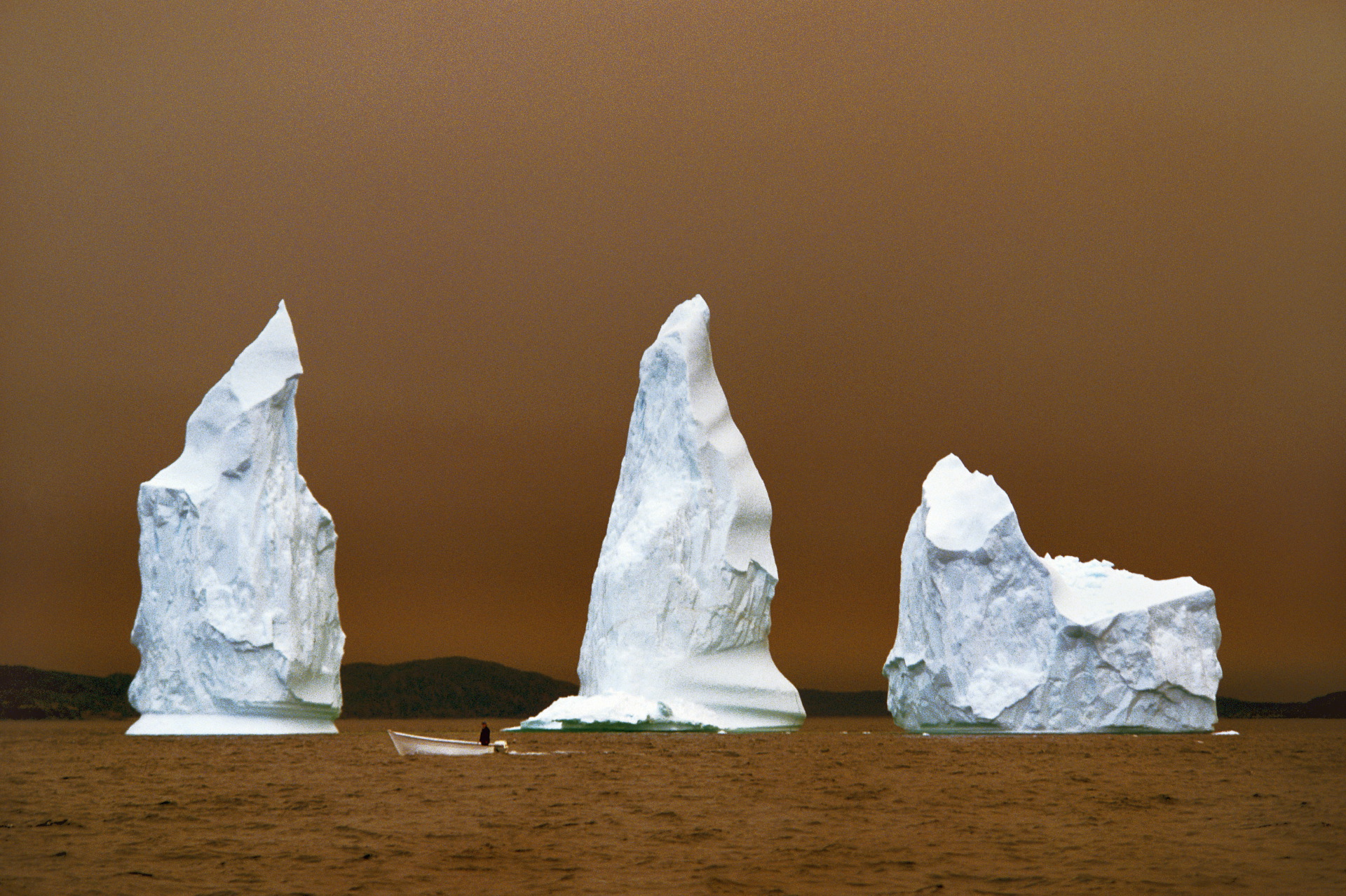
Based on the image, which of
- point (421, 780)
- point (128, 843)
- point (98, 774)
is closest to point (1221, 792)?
point (421, 780)

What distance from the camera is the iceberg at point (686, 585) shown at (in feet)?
105

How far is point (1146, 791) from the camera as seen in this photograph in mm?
18562

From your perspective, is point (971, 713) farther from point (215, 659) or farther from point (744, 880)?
point (744, 880)

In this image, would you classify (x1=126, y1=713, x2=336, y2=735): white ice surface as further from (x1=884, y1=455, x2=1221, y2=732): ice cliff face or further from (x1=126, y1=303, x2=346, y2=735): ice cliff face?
(x1=884, y1=455, x2=1221, y2=732): ice cliff face

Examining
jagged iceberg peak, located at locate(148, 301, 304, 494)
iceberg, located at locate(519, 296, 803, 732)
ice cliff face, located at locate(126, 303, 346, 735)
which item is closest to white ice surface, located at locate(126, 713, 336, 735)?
ice cliff face, located at locate(126, 303, 346, 735)

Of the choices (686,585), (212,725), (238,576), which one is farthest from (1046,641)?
(212,725)

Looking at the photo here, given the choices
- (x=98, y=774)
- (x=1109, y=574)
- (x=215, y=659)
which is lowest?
Result: (x=98, y=774)

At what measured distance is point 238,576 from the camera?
3006 cm

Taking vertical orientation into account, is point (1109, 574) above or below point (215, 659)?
above

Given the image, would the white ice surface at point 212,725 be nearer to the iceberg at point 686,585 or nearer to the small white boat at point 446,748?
the small white boat at point 446,748

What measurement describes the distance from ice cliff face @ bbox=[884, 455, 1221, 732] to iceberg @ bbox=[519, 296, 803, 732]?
4207 millimetres

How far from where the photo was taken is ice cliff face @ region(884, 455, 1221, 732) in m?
30.2

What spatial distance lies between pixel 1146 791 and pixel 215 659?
65.4ft

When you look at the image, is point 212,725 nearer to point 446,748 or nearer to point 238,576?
point 238,576
